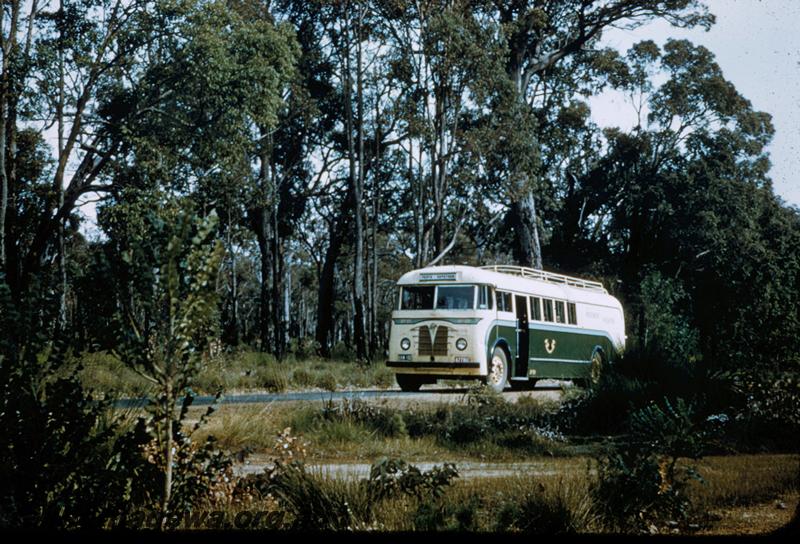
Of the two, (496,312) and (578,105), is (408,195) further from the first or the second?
(496,312)

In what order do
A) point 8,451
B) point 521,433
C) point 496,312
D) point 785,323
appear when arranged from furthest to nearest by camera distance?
1. point 496,312
2. point 521,433
3. point 785,323
4. point 8,451

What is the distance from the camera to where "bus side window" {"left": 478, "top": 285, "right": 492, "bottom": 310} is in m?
16.5

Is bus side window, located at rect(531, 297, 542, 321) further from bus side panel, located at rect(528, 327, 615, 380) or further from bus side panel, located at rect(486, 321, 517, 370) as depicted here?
bus side panel, located at rect(486, 321, 517, 370)

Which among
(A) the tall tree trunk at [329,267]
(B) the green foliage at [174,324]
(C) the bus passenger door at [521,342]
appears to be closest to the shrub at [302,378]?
(C) the bus passenger door at [521,342]

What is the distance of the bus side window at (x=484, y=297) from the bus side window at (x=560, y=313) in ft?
11.1

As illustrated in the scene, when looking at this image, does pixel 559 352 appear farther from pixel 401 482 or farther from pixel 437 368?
pixel 401 482

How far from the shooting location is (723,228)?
29.6 meters

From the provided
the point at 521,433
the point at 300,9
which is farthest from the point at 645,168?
the point at 521,433

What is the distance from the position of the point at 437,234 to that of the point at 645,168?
12.3 meters

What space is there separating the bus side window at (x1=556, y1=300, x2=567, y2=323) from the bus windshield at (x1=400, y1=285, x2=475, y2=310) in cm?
375

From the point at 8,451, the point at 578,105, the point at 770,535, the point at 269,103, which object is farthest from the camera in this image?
the point at 578,105

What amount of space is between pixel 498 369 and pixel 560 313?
3.42 m

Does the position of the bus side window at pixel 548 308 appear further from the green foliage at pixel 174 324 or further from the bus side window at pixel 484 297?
the green foliage at pixel 174 324

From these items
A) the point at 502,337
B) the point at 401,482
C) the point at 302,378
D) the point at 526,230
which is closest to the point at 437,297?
the point at 502,337
